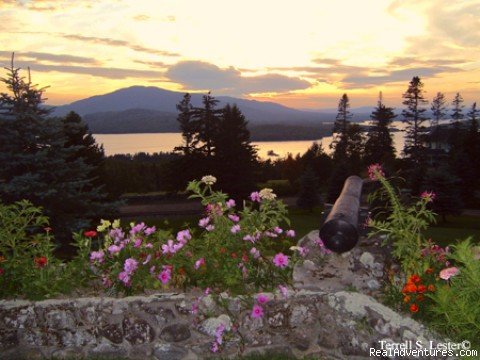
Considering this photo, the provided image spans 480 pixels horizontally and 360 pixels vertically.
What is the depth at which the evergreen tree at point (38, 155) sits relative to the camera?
14.1 meters

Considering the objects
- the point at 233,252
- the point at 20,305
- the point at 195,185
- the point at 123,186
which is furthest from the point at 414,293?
the point at 123,186

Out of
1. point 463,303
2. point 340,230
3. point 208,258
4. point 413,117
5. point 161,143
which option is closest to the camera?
point 463,303

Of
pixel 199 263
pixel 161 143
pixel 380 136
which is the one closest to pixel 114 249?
pixel 199 263

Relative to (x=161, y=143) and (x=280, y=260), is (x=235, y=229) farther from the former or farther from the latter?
(x=161, y=143)

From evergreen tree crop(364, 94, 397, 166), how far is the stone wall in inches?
1964

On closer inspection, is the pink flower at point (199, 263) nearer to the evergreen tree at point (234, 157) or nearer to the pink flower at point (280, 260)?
the pink flower at point (280, 260)

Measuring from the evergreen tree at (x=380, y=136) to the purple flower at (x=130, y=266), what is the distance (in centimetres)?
5005

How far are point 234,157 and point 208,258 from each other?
1151 inches

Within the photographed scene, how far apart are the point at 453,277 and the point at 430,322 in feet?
1.29

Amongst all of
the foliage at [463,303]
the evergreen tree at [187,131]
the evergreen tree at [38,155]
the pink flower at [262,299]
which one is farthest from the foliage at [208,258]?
the evergreen tree at [187,131]

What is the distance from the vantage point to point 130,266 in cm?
430

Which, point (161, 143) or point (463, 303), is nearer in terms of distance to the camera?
point (463, 303)

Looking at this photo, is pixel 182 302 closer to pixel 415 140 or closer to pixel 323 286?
pixel 323 286

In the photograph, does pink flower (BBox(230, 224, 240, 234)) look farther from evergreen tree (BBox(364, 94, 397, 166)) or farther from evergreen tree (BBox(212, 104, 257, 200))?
evergreen tree (BBox(364, 94, 397, 166))
